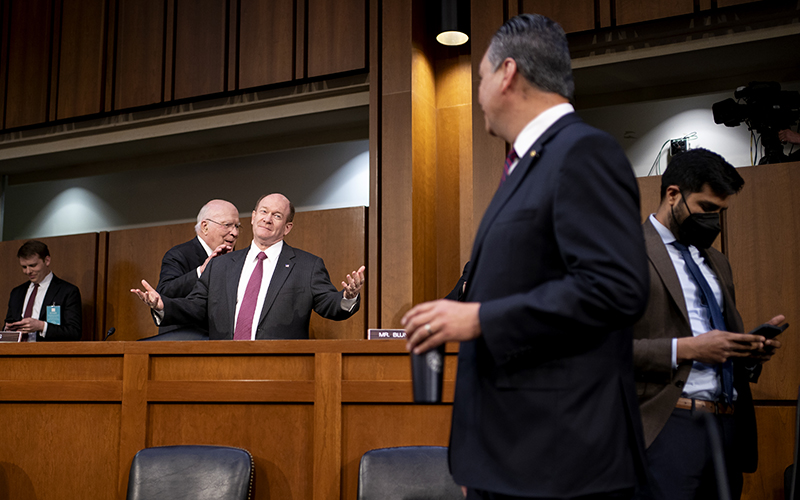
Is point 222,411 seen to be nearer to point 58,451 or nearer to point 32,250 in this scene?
point 58,451

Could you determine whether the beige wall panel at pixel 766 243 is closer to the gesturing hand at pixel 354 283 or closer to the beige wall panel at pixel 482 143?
the beige wall panel at pixel 482 143

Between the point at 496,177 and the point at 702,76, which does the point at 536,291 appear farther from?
the point at 702,76

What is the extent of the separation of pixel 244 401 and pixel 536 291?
1.68 metres

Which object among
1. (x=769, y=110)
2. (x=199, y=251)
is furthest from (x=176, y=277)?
(x=769, y=110)

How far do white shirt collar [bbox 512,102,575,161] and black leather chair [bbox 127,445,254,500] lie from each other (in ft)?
4.99

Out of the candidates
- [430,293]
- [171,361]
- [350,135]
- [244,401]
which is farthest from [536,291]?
[350,135]

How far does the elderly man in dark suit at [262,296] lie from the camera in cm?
348

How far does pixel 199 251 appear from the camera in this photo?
172 inches

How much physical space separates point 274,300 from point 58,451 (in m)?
1.22

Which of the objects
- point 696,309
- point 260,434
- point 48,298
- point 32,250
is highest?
point 32,250

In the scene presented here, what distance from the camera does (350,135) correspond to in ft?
19.7

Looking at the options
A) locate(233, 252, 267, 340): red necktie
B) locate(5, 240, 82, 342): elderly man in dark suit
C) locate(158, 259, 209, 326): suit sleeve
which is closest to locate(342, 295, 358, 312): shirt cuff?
locate(233, 252, 267, 340): red necktie

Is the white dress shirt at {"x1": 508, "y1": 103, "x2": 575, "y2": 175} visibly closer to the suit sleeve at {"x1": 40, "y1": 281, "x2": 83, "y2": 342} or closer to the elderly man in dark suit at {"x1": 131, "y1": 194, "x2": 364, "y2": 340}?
the elderly man in dark suit at {"x1": 131, "y1": 194, "x2": 364, "y2": 340}

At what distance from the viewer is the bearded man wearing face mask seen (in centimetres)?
175
